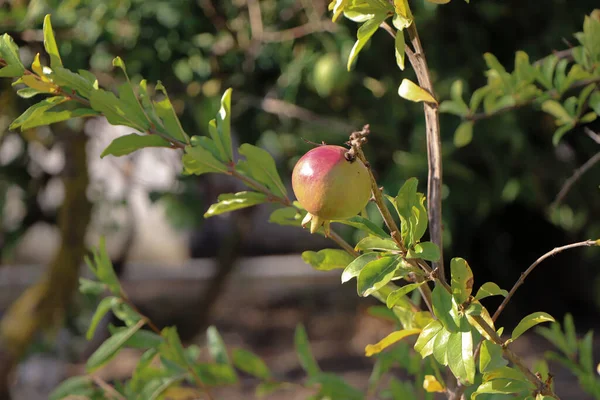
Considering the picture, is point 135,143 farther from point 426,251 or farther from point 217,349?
point 217,349

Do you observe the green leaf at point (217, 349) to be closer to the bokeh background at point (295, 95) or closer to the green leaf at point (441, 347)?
the bokeh background at point (295, 95)

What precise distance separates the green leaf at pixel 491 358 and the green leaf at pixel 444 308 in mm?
42

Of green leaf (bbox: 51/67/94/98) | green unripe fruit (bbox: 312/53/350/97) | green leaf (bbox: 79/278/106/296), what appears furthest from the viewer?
green unripe fruit (bbox: 312/53/350/97)

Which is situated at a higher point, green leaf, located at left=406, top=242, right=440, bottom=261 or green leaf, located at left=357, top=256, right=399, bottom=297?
green leaf, located at left=406, top=242, right=440, bottom=261

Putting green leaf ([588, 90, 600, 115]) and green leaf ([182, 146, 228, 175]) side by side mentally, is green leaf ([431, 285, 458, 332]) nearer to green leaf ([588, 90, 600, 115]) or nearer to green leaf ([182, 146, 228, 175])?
green leaf ([182, 146, 228, 175])

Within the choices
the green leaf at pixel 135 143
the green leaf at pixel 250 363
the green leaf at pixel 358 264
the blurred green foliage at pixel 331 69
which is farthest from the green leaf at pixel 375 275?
the blurred green foliage at pixel 331 69

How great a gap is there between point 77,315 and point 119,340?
5.55 feet

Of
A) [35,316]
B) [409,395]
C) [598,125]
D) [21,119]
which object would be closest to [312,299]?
[35,316]

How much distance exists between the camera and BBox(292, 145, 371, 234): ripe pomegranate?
49 centimetres

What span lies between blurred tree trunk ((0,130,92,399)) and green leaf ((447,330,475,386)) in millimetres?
1610

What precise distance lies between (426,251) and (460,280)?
44 mm

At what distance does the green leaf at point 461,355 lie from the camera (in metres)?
0.50

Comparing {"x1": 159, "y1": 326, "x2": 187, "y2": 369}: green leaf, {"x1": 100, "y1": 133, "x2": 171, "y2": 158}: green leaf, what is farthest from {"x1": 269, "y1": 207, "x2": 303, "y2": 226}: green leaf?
{"x1": 159, "y1": 326, "x2": 187, "y2": 369}: green leaf

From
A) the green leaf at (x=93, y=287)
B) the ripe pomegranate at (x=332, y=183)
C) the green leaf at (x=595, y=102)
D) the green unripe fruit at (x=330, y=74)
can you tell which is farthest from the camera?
the green unripe fruit at (x=330, y=74)
